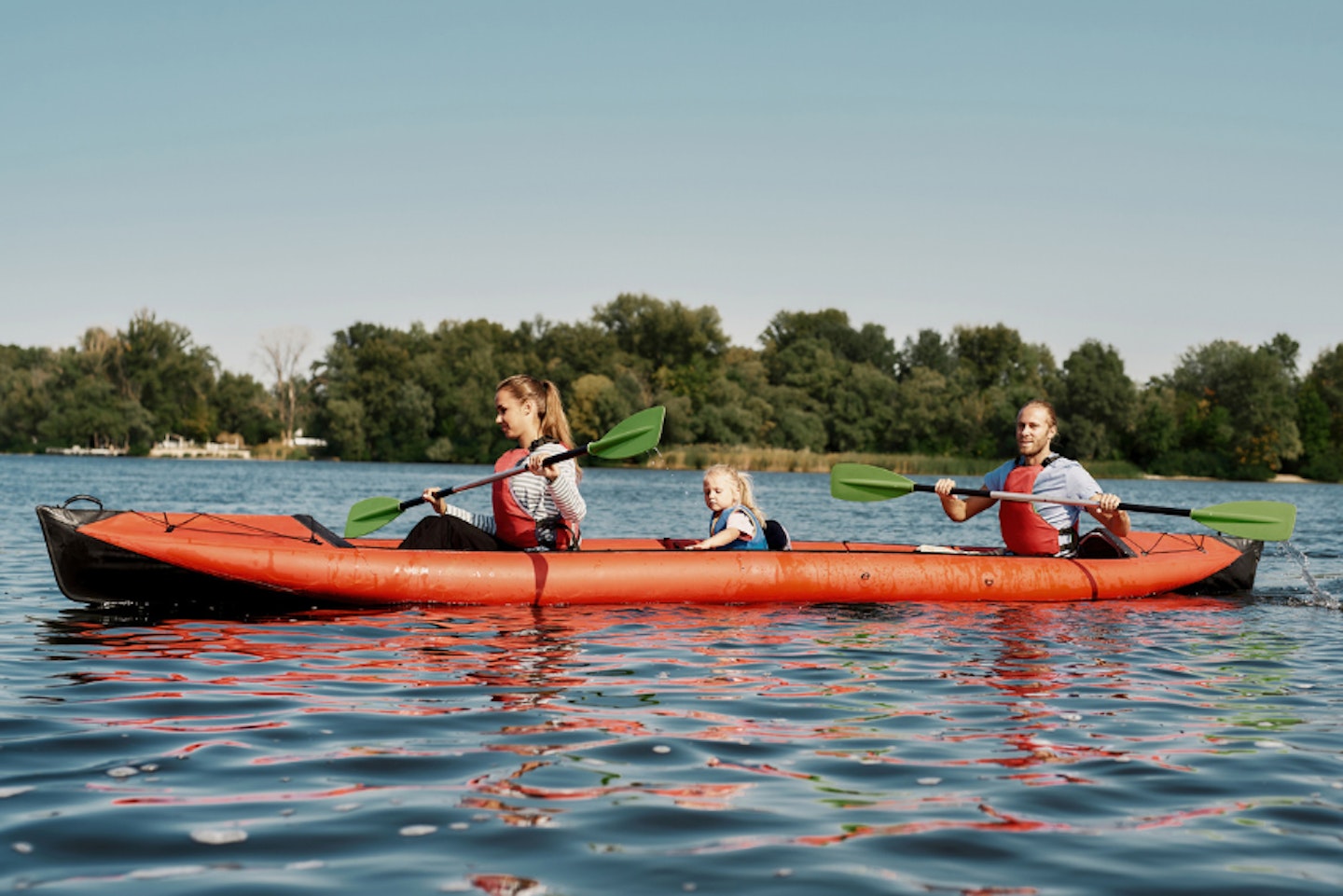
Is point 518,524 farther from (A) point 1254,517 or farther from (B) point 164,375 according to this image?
(B) point 164,375

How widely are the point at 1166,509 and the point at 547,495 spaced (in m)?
3.95

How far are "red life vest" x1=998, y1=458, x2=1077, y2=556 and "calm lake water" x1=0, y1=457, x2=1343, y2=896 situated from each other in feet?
3.93

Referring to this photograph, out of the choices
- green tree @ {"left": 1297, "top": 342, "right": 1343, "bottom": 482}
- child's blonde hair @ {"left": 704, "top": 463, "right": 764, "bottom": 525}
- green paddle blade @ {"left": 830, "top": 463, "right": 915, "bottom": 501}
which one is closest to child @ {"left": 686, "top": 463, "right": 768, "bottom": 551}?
child's blonde hair @ {"left": 704, "top": 463, "right": 764, "bottom": 525}

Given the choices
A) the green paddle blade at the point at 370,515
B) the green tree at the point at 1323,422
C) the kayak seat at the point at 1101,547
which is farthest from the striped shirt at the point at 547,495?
the green tree at the point at 1323,422

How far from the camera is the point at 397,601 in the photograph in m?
7.06

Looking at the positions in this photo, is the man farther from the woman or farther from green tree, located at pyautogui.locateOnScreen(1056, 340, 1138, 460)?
green tree, located at pyautogui.locateOnScreen(1056, 340, 1138, 460)

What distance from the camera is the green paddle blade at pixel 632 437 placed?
7.54 metres

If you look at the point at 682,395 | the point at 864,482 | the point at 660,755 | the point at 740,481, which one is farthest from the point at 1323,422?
the point at 660,755

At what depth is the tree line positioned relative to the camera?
177 ft

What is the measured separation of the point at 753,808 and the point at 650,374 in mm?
62333

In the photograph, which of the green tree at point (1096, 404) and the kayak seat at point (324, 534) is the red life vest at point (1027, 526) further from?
the green tree at point (1096, 404)

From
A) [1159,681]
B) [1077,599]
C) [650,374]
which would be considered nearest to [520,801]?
[1159,681]

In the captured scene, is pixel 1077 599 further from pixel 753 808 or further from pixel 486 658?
pixel 753 808

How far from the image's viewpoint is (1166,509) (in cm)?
812
